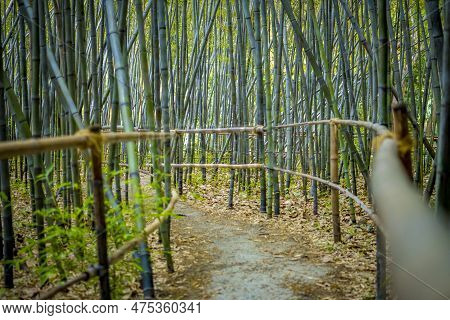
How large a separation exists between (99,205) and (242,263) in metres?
1.36

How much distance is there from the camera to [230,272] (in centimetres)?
238

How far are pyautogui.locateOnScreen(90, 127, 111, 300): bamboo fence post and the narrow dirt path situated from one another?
0.73 m

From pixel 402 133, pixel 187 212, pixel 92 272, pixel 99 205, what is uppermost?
pixel 402 133

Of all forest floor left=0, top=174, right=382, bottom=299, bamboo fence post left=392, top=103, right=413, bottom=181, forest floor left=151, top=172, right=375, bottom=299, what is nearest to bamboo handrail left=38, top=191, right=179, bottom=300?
forest floor left=0, top=174, right=382, bottom=299

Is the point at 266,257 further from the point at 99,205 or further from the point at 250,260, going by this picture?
the point at 99,205

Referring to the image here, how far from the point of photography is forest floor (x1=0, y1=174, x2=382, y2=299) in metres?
2.06

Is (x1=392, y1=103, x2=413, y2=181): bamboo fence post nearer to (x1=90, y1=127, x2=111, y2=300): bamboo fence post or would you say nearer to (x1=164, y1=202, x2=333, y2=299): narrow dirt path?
(x1=90, y1=127, x2=111, y2=300): bamboo fence post

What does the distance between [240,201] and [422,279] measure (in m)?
3.58

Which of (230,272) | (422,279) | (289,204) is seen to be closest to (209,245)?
(230,272)

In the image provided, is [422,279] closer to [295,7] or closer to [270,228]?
[270,228]

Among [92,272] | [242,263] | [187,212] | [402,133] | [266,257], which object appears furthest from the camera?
[187,212]

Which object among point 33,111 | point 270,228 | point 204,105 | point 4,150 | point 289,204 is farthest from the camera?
point 204,105

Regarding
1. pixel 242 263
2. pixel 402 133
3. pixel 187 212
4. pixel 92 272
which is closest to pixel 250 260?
pixel 242 263

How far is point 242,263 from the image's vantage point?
2.56 meters
